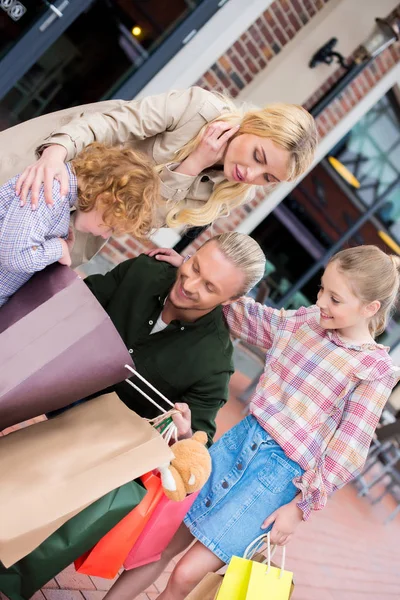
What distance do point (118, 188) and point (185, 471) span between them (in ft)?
2.53

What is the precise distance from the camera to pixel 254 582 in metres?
1.55

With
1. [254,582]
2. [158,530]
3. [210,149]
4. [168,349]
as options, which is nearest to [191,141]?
[210,149]

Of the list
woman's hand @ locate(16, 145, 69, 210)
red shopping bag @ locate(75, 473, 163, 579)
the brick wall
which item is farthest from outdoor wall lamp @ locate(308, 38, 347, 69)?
red shopping bag @ locate(75, 473, 163, 579)

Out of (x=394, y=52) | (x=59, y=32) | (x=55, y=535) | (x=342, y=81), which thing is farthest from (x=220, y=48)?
(x=55, y=535)

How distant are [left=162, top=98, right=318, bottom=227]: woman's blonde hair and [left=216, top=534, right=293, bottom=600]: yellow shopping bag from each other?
117 centimetres

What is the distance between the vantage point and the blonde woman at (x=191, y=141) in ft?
6.27

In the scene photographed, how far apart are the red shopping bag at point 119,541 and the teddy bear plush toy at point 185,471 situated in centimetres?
5

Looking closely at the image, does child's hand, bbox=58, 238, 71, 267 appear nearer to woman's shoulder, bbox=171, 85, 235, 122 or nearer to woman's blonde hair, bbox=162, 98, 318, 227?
woman's blonde hair, bbox=162, 98, 318, 227

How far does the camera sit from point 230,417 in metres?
5.27

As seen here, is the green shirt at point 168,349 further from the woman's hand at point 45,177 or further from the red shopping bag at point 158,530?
the woman's hand at point 45,177

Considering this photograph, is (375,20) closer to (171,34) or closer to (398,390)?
(171,34)

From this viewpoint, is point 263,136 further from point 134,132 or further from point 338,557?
point 338,557

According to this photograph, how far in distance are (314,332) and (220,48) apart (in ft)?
11.9

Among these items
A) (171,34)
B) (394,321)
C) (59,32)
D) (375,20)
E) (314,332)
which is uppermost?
(59,32)
